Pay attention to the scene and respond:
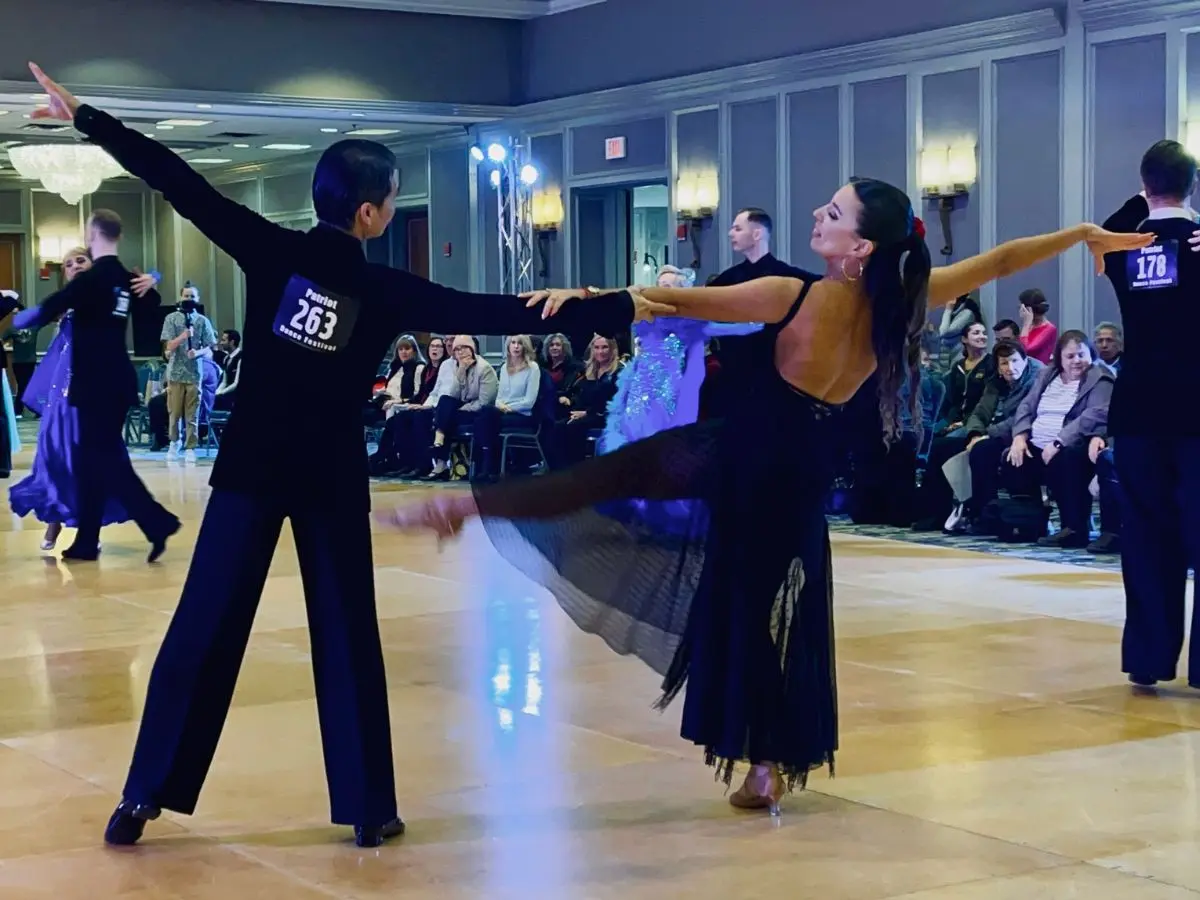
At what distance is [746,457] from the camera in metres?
4.20

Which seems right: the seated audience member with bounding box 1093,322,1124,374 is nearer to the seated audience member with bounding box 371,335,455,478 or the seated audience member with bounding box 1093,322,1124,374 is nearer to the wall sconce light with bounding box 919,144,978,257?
the wall sconce light with bounding box 919,144,978,257

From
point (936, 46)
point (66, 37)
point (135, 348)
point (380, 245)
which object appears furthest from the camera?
point (135, 348)

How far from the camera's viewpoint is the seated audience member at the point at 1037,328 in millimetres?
11953

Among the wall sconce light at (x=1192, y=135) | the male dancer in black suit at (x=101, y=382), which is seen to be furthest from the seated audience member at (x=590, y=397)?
the wall sconce light at (x=1192, y=135)

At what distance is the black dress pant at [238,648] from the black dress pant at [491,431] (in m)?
9.24

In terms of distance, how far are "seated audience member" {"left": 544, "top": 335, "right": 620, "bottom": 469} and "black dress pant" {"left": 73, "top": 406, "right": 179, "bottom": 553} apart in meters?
3.49

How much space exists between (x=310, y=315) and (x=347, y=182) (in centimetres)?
32

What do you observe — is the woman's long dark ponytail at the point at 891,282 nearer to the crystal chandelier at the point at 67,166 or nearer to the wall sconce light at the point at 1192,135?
the wall sconce light at the point at 1192,135

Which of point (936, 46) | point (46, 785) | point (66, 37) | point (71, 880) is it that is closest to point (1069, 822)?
point (71, 880)

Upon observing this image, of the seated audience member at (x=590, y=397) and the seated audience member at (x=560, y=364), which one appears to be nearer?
the seated audience member at (x=590, y=397)

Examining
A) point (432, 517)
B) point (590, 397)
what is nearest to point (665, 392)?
point (432, 517)

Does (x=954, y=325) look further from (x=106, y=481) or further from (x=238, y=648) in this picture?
(x=238, y=648)

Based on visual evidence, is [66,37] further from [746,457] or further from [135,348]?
[746,457]

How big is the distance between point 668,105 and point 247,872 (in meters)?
13.4
